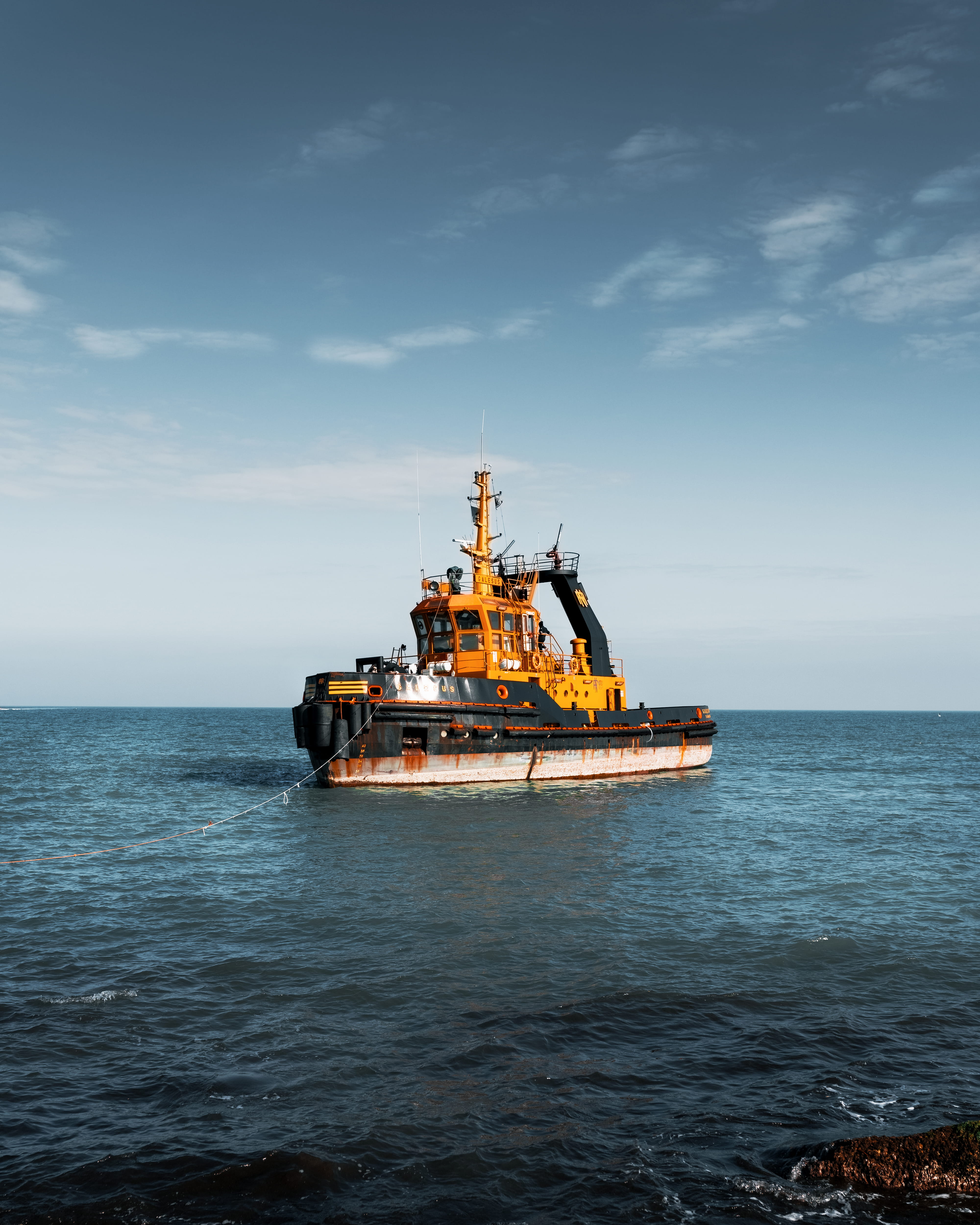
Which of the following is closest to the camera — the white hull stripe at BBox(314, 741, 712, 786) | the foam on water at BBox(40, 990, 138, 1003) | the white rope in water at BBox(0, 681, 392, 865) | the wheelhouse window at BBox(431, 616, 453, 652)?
the foam on water at BBox(40, 990, 138, 1003)

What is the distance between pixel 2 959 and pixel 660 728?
2896cm

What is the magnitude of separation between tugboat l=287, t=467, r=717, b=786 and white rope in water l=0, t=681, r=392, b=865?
4.2 inches

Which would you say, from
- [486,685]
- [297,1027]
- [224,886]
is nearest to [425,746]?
[486,685]

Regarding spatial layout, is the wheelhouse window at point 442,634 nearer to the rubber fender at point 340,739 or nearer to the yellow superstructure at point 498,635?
the yellow superstructure at point 498,635

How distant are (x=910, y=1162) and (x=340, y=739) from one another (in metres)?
21.8

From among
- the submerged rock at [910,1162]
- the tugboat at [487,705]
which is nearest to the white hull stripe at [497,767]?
the tugboat at [487,705]

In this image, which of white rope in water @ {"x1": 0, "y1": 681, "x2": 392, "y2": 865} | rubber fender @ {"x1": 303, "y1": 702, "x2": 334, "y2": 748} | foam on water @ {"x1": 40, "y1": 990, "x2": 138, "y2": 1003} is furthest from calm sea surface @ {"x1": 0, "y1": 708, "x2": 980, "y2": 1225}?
rubber fender @ {"x1": 303, "y1": 702, "x2": 334, "y2": 748}

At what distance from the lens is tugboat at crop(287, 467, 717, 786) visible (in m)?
26.7

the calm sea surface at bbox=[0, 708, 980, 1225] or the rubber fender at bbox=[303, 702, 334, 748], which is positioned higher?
the rubber fender at bbox=[303, 702, 334, 748]

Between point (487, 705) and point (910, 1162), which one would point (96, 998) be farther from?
point (487, 705)

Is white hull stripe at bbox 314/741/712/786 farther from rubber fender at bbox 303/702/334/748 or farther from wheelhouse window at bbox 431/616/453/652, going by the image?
wheelhouse window at bbox 431/616/453/652

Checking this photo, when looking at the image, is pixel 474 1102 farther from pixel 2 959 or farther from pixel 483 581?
pixel 483 581

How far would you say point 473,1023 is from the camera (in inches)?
351

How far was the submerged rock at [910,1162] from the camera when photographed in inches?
233
